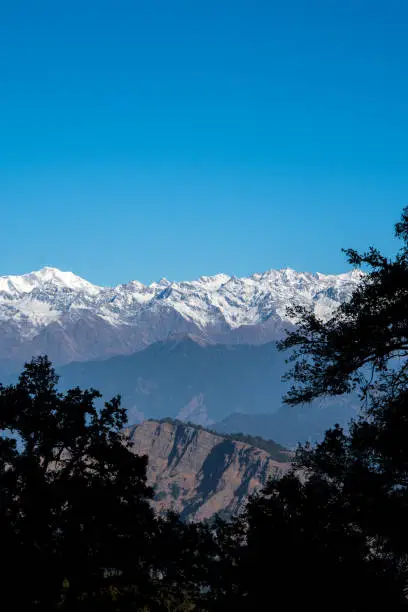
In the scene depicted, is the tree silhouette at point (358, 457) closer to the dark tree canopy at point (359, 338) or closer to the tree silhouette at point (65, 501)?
the dark tree canopy at point (359, 338)

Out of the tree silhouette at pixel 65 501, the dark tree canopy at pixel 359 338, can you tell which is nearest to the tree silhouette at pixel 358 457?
the dark tree canopy at pixel 359 338

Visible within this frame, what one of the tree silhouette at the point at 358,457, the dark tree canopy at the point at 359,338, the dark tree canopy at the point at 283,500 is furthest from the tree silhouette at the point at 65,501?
the dark tree canopy at the point at 359,338

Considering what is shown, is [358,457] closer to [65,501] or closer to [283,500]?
[283,500]

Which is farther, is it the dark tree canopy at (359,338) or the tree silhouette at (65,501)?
the tree silhouette at (65,501)

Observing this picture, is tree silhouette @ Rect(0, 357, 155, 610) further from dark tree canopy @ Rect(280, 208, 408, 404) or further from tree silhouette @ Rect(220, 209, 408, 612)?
dark tree canopy @ Rect(280, 208, 408, 404)

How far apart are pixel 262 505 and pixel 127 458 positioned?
864 centimetres

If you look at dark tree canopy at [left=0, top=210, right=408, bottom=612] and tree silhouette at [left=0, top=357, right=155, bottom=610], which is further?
tree silhouette at [left=0, top=357, right=155, bottom=610]

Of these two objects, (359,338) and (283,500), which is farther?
(283,500)

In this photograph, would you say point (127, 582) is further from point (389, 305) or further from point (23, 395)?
point (389, 305)

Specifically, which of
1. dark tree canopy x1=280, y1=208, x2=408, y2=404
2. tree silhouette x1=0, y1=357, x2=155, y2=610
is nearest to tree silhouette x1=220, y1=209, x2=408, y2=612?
dark tree canopy x1=280, y1=208, x2=408, y2=404

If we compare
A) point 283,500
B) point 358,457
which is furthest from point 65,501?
point 358,457

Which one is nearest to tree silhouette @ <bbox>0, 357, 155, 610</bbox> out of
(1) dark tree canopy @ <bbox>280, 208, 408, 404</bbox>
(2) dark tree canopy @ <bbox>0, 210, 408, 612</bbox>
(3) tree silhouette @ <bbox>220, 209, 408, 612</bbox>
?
(2) dark tree canopy @ <bbox>0, 210, 408, 612</bbox>

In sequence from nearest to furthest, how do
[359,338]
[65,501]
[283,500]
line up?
[359,338] → [65,501] → [283,500]

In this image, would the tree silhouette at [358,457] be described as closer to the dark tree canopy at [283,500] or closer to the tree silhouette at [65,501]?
the dark tree canopy at [283,500]
